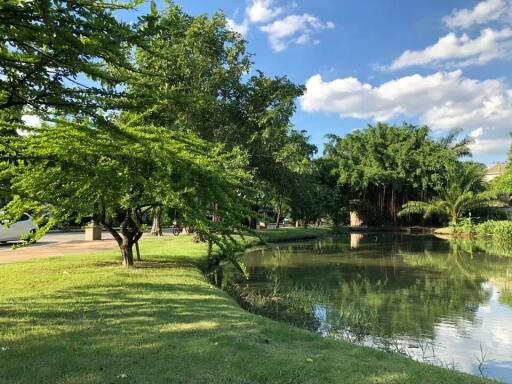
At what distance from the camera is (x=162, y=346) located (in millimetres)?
5977

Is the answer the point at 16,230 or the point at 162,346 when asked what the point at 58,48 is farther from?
the point at 16,230

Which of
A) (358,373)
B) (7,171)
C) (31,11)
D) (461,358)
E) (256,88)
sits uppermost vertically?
(256,88)

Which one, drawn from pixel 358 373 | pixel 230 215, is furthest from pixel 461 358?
pixel 230 215

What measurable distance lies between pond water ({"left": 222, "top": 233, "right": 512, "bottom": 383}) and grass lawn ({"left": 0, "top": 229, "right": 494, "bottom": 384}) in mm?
2061

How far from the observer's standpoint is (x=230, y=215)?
34.9ft

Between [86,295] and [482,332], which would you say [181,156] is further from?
[482,332]

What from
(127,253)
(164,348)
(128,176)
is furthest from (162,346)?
(127,253)

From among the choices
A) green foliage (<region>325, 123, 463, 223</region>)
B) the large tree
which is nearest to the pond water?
the large tree

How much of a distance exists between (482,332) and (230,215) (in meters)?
5.37

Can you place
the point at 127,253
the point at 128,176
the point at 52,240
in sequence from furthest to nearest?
1. the point at 52,240
2. the point at 127,253
3. the point at 128,176

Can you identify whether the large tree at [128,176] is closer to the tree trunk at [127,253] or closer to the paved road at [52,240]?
the tree trunk at [127,253]

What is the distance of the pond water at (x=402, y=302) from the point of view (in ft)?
27.7

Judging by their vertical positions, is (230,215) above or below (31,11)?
below

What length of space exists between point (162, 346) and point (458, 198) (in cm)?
4349
